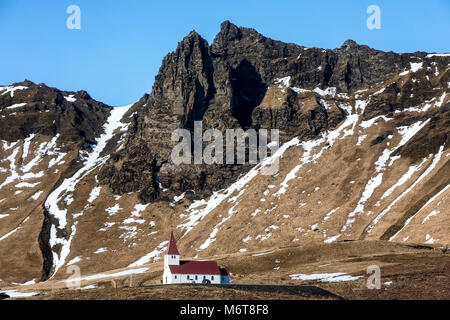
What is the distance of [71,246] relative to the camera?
614 feet

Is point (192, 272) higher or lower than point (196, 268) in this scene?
lower

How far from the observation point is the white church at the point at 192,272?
8794 centimetres

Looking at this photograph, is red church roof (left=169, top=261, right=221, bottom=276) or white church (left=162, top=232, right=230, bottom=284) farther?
red church roof (left=169, top=261, right=221, bottom=276)

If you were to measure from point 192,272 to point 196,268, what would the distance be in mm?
1217

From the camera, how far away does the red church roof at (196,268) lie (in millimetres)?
88625

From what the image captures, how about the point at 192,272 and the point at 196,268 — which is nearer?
the point at 192,272

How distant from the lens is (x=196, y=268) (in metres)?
89.6

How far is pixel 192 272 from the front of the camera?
291ft

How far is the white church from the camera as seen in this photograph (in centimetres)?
8794

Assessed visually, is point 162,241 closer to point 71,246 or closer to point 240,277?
point 71,246

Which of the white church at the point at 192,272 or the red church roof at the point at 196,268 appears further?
the red church roof at the point at 196,268
